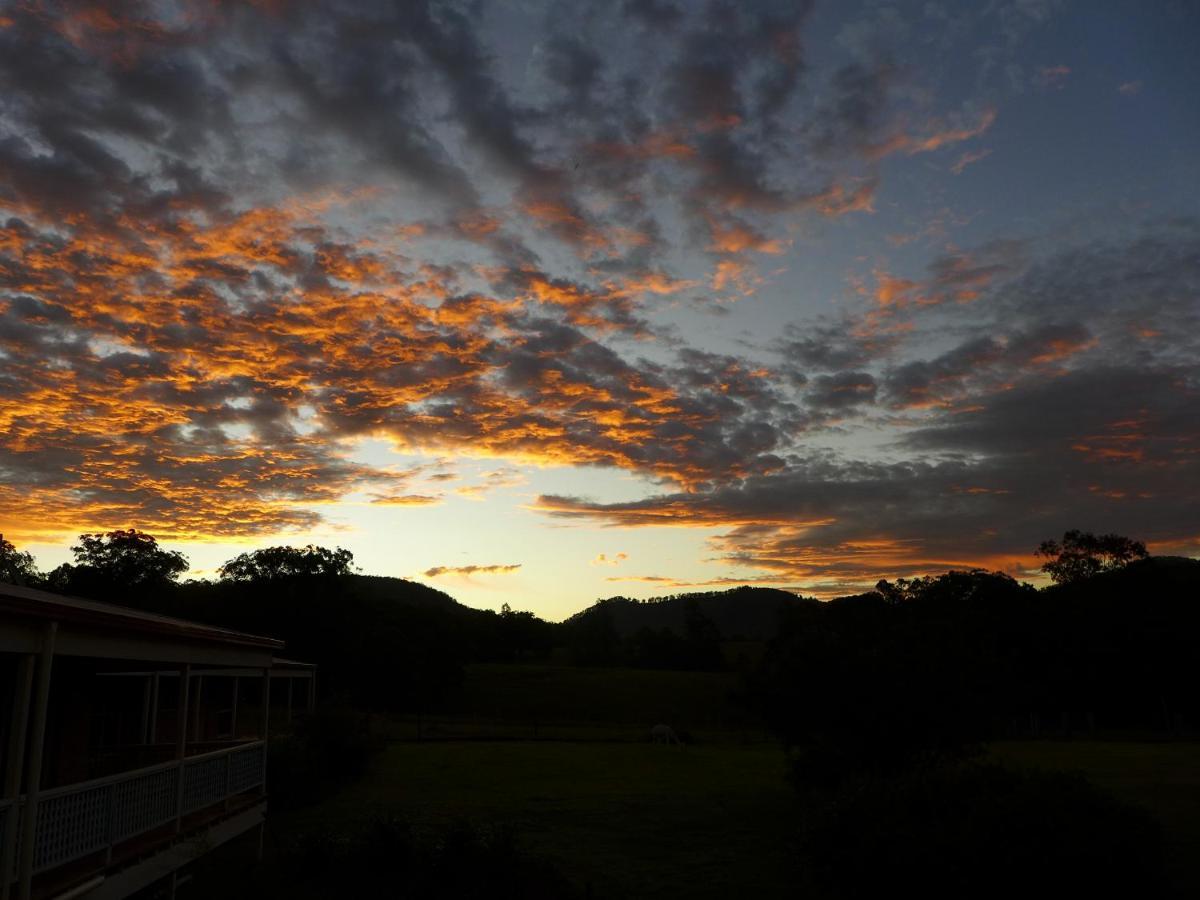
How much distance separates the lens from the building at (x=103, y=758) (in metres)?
9.30

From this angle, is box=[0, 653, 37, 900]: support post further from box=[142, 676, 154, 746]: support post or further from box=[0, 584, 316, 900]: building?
box=[142, 676, 154, 746]: support post

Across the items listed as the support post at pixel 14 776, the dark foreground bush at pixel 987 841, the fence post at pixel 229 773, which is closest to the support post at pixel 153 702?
the fence post at pixel 229 773

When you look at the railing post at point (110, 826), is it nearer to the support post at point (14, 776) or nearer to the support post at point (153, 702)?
the support post at point (14, 776)

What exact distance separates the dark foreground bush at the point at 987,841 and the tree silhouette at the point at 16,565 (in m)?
81.6

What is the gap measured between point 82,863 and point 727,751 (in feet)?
143

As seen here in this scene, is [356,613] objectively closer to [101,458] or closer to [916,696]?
[101,458]

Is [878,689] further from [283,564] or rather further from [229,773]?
[283,564]

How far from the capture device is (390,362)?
1132 inches

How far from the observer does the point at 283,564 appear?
250ft

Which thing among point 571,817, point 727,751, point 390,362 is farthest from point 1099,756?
point 390,362

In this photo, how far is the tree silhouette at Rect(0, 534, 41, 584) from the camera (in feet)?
266

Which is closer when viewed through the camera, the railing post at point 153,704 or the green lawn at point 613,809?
the green lawn at point 613,809

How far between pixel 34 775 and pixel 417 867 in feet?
32.9

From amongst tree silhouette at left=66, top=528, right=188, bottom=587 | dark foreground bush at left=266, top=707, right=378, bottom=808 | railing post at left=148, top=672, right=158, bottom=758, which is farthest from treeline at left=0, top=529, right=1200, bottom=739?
railing post at left=148, top=672, right=158, bottom=758
